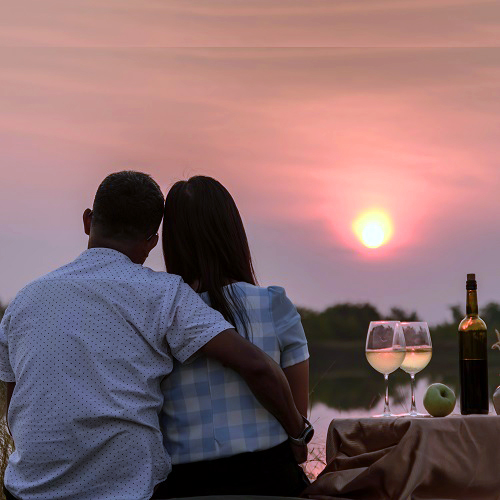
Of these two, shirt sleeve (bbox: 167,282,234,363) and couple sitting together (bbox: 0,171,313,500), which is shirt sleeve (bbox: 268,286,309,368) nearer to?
couple sitting together (bbox: 0,171,313,500)

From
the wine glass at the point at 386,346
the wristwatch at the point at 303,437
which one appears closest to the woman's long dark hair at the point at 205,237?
the wristwatch at the point at 303,437

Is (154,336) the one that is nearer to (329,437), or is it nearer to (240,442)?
(240,442)

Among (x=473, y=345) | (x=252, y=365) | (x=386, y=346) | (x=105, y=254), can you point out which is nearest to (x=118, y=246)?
(x=105, y=254)

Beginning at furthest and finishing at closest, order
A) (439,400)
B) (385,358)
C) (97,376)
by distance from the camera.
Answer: (385,358) < (439,400) < (97,376)

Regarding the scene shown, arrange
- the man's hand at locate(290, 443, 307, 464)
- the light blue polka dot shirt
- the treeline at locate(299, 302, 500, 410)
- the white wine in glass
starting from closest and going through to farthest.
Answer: the light blue polka dot shirt → the man's hand at locate(290, 443, 307, 464) → the white wine in glass → the treeline at locate(299, 302, 500, 410)

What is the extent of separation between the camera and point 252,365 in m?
2.25

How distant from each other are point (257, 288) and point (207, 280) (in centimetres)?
13

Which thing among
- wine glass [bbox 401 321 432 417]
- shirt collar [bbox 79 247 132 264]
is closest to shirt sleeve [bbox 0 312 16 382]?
shirt collar [bbox 79 247 132 264]

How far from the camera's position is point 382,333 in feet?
9.37

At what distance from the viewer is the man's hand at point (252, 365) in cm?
224

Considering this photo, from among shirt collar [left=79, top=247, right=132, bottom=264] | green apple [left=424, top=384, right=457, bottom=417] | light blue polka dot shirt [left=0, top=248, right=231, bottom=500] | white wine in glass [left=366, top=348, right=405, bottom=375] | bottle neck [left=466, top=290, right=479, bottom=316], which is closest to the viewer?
light blue polka dot shirt [left=0, top=248, right=231, bottom=500]

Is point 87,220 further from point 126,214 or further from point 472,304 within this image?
point 472,304

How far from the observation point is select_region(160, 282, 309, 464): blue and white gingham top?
7.66ft

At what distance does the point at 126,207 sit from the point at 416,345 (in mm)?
1047
